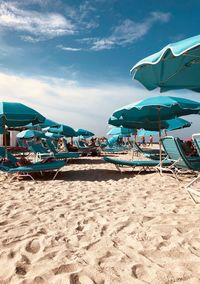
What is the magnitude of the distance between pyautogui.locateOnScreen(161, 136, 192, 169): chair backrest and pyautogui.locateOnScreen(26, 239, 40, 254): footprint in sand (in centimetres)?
330

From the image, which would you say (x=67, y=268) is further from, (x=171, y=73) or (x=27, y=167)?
(x=27, y=167)

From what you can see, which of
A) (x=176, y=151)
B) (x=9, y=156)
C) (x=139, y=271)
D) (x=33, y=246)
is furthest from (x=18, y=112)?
(x=139, y=271)

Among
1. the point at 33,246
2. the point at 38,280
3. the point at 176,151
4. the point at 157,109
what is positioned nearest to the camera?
the point at 38,280

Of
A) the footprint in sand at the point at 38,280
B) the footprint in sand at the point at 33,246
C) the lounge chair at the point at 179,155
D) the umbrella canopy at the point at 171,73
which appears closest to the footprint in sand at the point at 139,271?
the footprint in sand at the point at 38,280

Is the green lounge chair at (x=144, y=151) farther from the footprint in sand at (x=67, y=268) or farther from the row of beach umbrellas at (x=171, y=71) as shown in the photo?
the footprint in sand at (x=67, y=268)

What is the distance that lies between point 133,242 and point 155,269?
540mm

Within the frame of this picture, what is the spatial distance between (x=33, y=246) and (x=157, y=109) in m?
6.71

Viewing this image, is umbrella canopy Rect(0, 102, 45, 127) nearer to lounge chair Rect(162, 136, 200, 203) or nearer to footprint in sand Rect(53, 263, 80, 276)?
lounge chair Rect(162, 136, 200, 203)

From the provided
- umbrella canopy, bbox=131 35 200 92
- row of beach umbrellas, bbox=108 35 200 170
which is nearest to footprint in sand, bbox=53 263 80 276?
row of beach umbrellas, bbox=108 35 200 170

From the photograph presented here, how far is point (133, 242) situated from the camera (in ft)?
8.45

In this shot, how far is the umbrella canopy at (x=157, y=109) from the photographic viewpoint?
20.8 ft

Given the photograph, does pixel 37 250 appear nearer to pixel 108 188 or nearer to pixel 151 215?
pixel 151 215

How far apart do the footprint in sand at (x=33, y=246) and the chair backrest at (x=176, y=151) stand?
10.8ft

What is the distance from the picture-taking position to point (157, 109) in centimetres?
835
